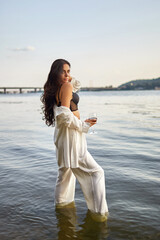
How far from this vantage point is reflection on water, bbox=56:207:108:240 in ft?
11.1

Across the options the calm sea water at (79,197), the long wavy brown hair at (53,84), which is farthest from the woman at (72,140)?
the calm sea water at (79,197)

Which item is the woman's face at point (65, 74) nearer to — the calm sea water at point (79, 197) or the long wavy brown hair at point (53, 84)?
the long wavy brown hair at point (53, 84)

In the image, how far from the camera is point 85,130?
3.49 m

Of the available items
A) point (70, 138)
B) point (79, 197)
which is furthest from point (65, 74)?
point (79, 197)

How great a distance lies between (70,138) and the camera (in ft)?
11.7

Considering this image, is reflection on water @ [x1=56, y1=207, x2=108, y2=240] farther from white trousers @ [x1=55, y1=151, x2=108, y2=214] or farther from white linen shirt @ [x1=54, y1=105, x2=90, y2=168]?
white linen shirt @ [x1=54, y1=105, x2=90, y2=168]

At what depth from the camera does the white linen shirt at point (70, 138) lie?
344 cm

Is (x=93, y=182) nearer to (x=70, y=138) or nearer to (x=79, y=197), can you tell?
(x=70, y=138)

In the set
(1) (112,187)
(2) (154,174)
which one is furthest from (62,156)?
(2) (154,174)

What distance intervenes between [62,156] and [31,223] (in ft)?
3.33

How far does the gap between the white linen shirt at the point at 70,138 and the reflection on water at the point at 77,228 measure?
0.81m

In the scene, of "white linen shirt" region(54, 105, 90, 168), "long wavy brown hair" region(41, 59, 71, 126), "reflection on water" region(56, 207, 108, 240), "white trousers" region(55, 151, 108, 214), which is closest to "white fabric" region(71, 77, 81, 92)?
"long wavy brown hair" region(41, 59, 71, 126)

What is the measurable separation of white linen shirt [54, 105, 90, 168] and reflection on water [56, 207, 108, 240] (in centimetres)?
81

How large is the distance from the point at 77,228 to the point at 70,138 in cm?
119
